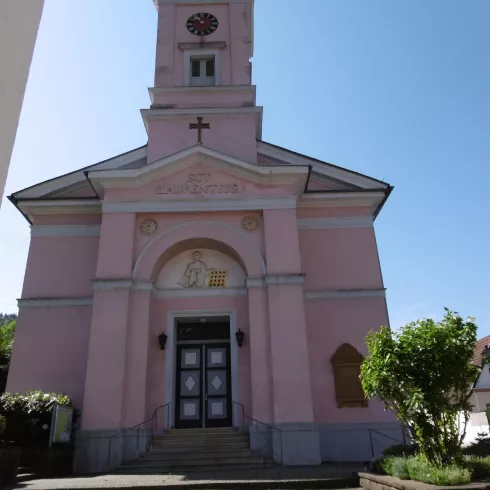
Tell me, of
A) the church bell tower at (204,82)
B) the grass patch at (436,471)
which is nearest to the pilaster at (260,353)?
the grass patch at (436,471)

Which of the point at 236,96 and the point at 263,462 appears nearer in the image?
the point at 263,462

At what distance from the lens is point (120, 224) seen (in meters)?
14.8

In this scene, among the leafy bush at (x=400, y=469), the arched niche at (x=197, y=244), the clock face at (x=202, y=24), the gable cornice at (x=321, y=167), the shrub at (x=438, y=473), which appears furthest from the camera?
the clock face at (x=202, y=24)

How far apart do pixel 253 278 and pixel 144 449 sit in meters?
5.51

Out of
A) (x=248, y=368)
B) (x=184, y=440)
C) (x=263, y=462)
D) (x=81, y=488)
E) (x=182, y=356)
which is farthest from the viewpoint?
(x=182, y=356)

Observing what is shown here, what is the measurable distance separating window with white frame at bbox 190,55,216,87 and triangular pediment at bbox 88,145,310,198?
520cm

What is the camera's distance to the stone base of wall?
619 centimetres

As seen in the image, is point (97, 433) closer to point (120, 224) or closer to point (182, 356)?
point (182, 356)

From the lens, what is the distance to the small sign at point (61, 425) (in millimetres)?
11477

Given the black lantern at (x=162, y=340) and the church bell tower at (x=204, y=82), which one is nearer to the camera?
the black lantern at (x=162, y=340)

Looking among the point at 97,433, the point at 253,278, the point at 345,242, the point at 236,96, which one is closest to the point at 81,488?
the point at 97,433

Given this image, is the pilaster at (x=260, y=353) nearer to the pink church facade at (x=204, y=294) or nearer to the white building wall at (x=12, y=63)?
the pink church facade at (x=204, y=294)

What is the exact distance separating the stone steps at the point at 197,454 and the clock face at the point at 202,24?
51.8 ft

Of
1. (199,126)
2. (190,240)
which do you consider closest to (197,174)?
(190,240)
